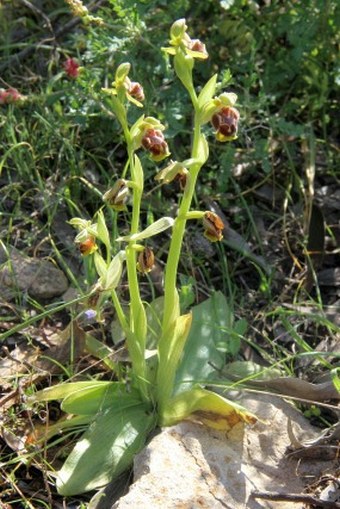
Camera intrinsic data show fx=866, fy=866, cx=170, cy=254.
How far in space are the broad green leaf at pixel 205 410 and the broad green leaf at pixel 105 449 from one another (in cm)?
7

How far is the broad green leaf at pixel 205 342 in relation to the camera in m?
2.33

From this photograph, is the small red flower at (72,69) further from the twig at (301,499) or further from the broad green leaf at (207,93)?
the twig at (301,499)

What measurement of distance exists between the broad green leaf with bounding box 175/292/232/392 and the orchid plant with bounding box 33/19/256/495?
0.06 meters

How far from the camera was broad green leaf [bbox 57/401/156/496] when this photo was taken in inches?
81.0

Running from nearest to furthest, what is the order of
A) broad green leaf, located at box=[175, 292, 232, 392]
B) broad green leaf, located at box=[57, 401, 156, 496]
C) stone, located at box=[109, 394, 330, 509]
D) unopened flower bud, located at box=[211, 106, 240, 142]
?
1. unopened flower bud, located at box=[211, 106, 240, 142]
2. stone, located at box=[109, 394, 330, 509]
3. broad green leaf, located at box=[57, 401, 156, 496]
4. broad green leaf, located at box=[175, 292, 232, 392]

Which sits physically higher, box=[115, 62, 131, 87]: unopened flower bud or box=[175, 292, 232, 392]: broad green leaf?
box=[115, 62, 131, 87]: unopened flower bud

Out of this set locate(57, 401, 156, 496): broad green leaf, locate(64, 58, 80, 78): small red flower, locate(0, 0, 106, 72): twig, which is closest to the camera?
locate(57, 401, 156, 496): broad green leaf

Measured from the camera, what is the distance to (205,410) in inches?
82.6

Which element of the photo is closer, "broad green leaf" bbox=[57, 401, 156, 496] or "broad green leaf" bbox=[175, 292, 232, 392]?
"broad green leaf" bbox=[57, 401, 156, 496]

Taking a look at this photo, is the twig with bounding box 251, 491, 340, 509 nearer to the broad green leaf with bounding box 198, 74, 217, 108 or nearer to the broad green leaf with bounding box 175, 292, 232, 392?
the broad green leaf with bounding box 175, 292, 232, 392

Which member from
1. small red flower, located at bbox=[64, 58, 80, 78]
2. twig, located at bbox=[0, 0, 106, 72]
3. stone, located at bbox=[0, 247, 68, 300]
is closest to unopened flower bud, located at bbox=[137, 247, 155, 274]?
stone, located at bbox=[0, 247, 68, 300]

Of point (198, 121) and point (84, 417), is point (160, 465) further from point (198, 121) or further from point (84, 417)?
point (198, 121)

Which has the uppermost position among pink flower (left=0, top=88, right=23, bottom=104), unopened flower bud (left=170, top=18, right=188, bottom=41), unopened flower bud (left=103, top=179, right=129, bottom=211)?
unopened flower bud (left=170, top=18, right=188, bottom=41)

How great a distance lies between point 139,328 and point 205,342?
0.34 meters
